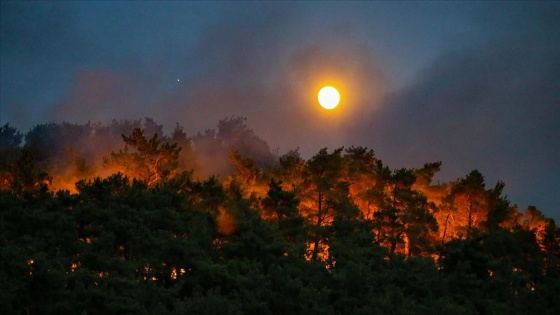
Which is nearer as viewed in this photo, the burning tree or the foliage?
the foliage

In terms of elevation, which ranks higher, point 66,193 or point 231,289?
point 66,193

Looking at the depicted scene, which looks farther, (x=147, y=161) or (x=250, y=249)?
(x=147, y=161)

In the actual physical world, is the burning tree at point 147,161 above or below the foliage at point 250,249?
above

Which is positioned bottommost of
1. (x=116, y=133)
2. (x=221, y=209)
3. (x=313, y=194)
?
(x=221, y=209)

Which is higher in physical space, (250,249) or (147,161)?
(147,161)

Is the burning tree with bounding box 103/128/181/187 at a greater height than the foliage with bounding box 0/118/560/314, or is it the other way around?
the burning tree with bounding box 103/128/181/187

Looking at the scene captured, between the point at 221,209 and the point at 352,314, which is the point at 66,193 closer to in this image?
the point at 221,209

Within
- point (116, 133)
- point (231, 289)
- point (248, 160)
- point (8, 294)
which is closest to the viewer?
point (8, 294)

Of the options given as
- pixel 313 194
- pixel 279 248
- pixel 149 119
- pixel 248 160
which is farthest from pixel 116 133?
pixel 279 248

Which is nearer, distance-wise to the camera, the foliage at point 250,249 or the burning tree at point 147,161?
the foliage at point 250,249

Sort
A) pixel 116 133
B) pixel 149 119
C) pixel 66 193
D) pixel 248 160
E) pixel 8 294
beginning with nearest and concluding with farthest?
pixel 8 294, pixel 66 193, pixel 248 160, pixel 116 133, pixel 149 119

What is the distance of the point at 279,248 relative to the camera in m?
20.6

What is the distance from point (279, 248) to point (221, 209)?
362 cm

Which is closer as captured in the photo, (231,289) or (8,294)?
(8,294)
